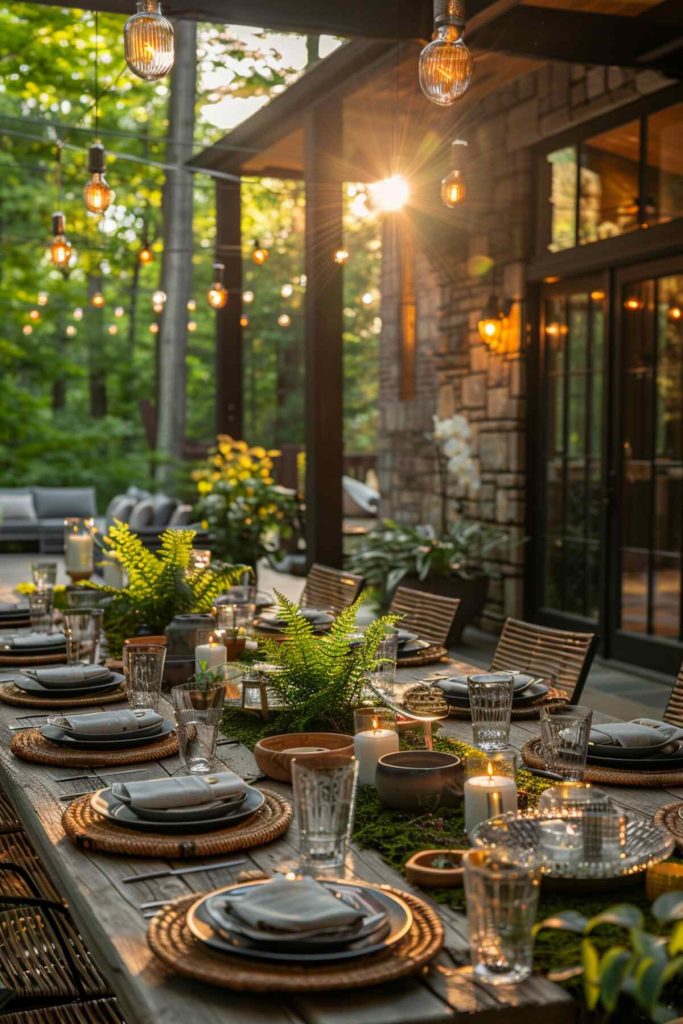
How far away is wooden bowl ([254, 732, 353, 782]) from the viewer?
7.63ft

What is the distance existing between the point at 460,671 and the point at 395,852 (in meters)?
1.65

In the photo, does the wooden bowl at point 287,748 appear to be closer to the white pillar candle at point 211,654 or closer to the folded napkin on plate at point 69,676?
the white pillar candle at point 211,654

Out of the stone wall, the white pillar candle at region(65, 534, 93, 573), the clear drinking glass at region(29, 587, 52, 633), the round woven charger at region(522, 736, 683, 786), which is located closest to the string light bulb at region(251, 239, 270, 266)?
the stone wall

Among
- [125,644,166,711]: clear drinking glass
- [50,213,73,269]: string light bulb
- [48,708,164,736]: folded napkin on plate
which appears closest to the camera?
[48,708,164,736]: folded napkin on plate

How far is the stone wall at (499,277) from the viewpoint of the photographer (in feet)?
25.0

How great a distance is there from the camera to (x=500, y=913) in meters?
1.42

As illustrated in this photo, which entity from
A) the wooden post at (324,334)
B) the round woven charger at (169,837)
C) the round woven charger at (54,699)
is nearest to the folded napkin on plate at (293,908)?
the round woven charger at (169,837)

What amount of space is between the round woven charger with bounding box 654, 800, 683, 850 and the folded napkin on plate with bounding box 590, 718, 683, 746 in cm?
33

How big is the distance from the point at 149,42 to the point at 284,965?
2.38 m

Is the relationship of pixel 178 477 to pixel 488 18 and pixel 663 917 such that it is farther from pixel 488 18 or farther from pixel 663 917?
pixel 663 917

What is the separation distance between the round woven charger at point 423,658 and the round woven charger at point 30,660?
1004 mm

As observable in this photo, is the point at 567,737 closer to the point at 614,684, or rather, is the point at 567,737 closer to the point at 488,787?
the point at 488,787

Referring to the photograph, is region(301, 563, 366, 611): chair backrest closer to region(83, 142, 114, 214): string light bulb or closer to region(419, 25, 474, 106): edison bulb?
region(83, 142, 114, 214): string light bulb

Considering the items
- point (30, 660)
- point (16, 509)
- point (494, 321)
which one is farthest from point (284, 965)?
point (16, 509)
